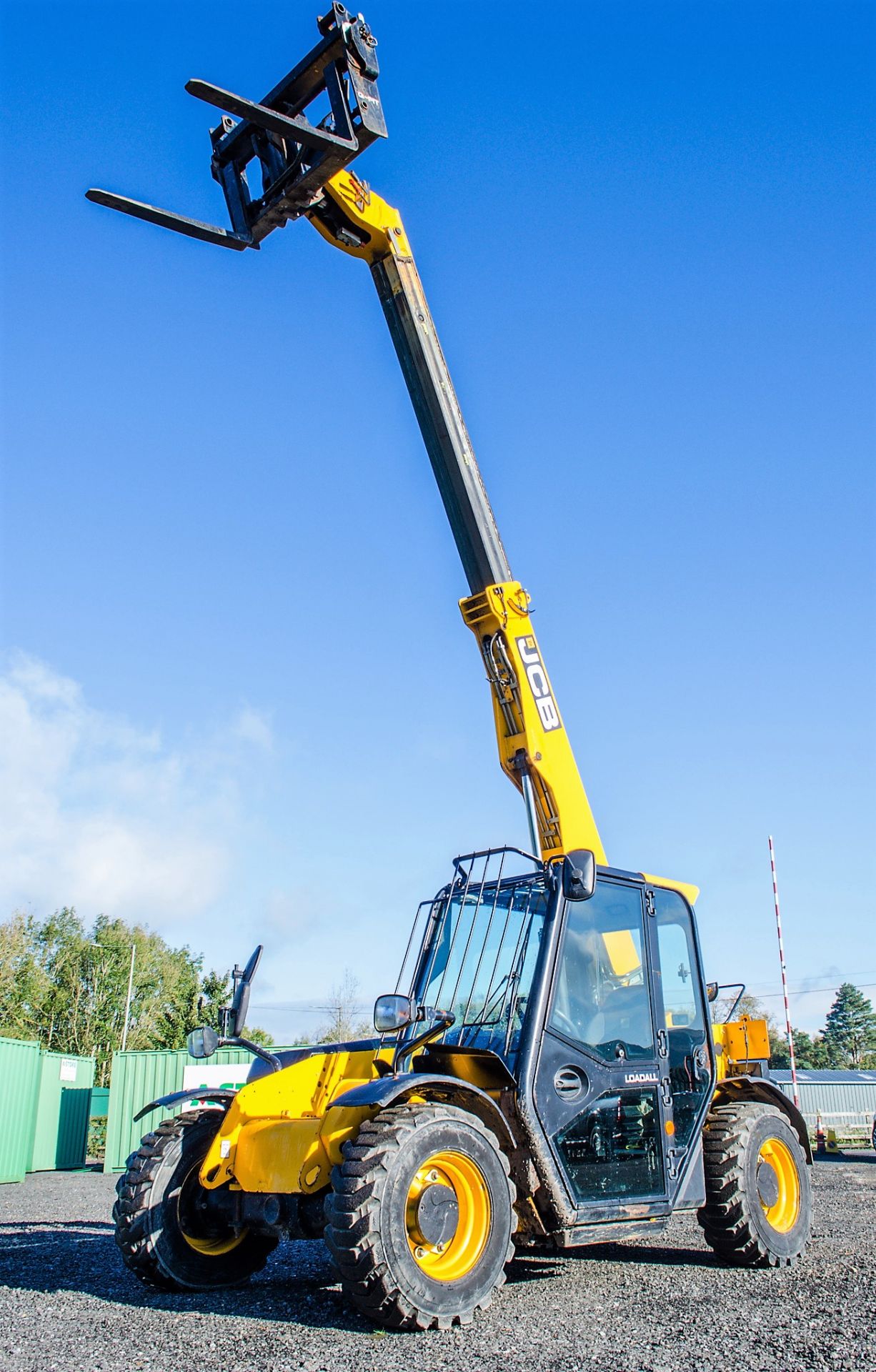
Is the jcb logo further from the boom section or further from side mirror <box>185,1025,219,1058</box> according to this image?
side mirror <box>185,1025,219,1058</box>

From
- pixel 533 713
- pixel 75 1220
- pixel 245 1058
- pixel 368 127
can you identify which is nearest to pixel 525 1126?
pixel 533 713

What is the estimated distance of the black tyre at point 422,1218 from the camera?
4.83 m

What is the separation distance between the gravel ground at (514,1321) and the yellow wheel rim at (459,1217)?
30 centimetres

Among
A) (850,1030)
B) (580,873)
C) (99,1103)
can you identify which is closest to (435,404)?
(580,873)

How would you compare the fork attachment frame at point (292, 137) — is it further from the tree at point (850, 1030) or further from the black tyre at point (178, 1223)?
the tree at point (850, 1030)

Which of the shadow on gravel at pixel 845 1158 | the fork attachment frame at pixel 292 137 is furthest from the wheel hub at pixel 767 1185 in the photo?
the shadow on gravel at pixel 845 1158

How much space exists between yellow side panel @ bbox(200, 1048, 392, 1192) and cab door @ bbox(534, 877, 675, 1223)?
1.14 meters

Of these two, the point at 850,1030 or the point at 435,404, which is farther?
the point at 850,1030

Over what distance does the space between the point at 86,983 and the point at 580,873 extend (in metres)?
63.0

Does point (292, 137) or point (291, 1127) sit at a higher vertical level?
point (292, 137)

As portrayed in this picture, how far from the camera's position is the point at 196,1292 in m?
6.13

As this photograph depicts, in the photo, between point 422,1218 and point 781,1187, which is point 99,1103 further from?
point 422,1218

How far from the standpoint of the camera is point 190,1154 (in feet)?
20.9

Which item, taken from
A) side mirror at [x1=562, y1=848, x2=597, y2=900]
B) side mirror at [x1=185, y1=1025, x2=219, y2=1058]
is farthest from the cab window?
side mirror at [x1=185, y1=1025, x2=219, y2=1058]
